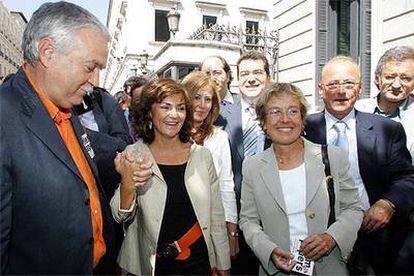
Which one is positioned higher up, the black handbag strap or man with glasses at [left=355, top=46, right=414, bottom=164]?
man with glasses at [left=355, top=46, right=414, bottom=164]

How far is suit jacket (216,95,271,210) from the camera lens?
3.54 meters

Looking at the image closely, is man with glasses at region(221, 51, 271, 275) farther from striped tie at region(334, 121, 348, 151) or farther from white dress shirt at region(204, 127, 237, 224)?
striped tie at region(334, 121, 348, 151)

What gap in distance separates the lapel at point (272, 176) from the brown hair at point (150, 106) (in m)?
0.69

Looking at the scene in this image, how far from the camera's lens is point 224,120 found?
3.78 m

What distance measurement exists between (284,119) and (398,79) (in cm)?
145

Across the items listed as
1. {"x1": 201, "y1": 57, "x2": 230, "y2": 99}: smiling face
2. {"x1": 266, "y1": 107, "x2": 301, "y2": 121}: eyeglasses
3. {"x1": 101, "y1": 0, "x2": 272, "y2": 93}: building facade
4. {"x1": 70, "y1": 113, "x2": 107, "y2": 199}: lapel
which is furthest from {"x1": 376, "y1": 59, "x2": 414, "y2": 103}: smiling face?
{"x1": 101, "y1": 0, "x2": 272, "y2": 93}: building facade

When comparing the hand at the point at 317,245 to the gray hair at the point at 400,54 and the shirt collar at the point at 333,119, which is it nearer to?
the shirt collar at the point at 333,119

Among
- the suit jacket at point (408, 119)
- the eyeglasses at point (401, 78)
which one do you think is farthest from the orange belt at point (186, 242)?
the eyeglasses at point (401, 78)

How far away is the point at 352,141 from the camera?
9.87ft

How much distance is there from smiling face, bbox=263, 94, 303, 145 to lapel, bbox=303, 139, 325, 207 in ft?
0.52

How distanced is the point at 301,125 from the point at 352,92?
2.07 feet

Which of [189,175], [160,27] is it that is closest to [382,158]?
[189,175]

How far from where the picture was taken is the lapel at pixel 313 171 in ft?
8.30

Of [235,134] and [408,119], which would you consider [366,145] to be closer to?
[408,119]
